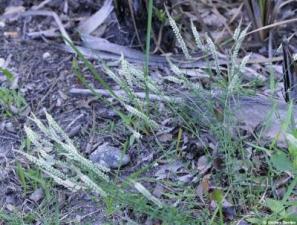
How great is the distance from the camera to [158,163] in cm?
200

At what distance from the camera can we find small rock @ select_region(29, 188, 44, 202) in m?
1.98

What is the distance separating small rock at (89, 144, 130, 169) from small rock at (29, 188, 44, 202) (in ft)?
0.61

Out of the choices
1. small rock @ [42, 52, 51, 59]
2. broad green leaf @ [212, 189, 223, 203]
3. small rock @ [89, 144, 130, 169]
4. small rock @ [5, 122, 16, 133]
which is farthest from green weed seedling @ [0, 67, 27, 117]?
broad green leaf @ [212, 189, 223, 203]

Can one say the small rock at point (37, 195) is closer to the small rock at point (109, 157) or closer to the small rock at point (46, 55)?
the small rock at point (109, 157)

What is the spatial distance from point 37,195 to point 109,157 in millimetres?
248

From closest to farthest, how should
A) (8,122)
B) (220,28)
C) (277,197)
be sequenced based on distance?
(277,197)
(8,122)
(220,28)

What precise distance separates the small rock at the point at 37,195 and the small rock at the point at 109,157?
0.19 meters

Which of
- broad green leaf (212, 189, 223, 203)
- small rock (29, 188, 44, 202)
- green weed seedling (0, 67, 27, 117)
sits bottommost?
small rock (29, 188, 44, 202)

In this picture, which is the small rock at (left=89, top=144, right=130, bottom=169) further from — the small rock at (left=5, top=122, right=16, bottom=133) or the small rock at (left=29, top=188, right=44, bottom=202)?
the small rock at (left=5, top=122, right=16, bottom=133)

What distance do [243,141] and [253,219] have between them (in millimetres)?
323

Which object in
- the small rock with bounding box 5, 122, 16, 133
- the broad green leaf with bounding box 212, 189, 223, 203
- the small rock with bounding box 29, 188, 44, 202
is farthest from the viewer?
the small rock with bounding box 5, 122, 16, 133

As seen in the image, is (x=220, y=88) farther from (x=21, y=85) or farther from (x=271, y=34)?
(x=21, y=85)

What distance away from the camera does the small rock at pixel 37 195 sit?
6.50 feet

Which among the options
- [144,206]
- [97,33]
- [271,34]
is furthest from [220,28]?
[144,206]
